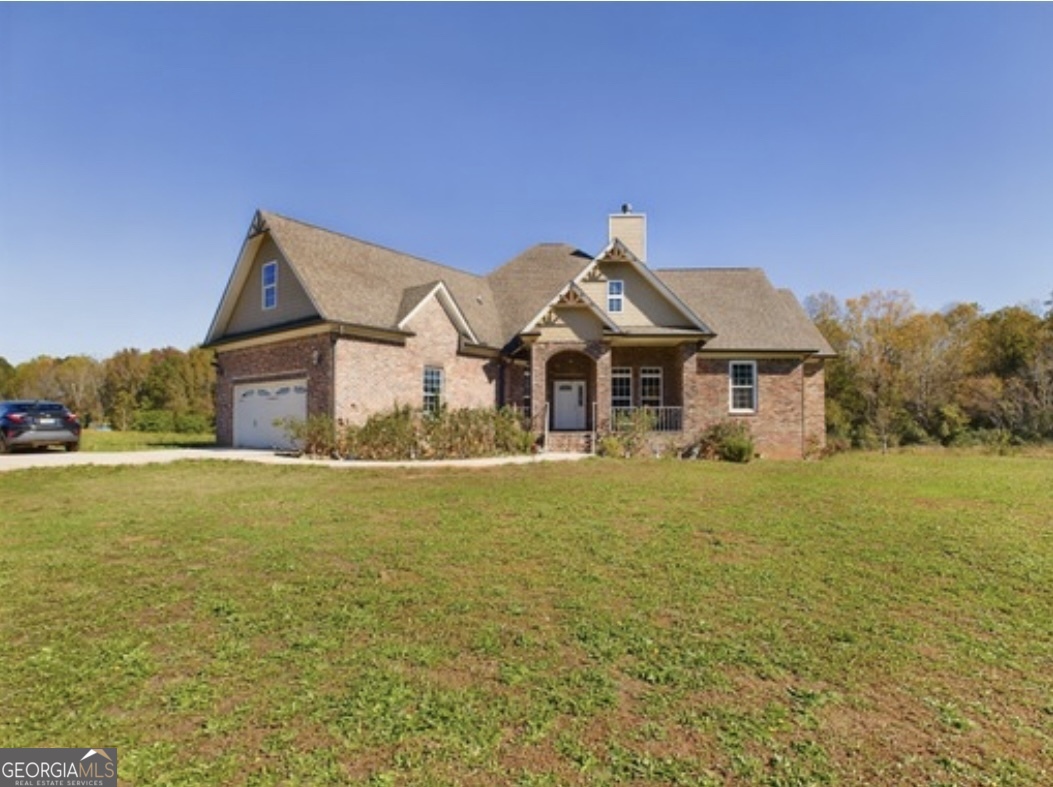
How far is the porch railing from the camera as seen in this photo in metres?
18.9

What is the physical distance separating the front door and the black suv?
1648cm

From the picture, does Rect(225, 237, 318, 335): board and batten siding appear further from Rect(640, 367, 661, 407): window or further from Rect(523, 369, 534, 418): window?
Rect(640, 367, 661, 407): window

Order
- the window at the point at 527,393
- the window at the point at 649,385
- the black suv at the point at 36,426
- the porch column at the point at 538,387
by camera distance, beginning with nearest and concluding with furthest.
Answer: the black suv at the point at 36,426 < the porch column at the point at 538,387 < the window at the point at 527,393 < the window at the point at 649,385

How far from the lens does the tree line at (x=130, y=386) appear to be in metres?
39.8

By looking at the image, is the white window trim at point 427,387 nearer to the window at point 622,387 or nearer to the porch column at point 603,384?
the porch column at point 603,384

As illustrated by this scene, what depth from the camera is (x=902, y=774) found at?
9.44 ft

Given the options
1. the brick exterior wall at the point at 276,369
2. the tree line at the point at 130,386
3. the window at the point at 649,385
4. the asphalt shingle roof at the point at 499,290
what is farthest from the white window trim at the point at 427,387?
the tree line at the point at 130,386

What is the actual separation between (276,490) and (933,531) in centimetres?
1054

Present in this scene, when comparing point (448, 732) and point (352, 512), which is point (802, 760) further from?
point (352, 512)

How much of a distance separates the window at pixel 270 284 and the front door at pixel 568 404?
1074 centimetres

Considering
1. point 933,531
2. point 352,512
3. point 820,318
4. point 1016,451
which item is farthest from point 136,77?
point 820,318

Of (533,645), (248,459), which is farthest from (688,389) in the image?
(533,645)

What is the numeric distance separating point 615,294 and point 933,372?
32.3 m

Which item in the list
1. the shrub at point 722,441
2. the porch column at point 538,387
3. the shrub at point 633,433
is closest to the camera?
the shrub at point 722,441
